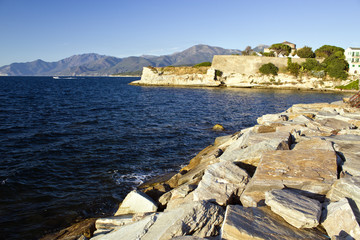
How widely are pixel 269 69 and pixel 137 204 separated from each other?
72.9 metres

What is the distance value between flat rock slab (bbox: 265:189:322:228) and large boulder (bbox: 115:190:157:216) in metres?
3.01

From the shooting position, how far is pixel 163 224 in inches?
176

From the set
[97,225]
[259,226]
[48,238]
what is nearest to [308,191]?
[259,226]

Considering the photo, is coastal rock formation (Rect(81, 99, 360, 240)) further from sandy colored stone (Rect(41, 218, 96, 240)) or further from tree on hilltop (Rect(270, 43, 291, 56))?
tree on hilltop (Rect(270, 43, 291, 56))

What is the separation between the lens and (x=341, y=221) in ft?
12.7

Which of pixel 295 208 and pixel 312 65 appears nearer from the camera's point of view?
pixel 295 208

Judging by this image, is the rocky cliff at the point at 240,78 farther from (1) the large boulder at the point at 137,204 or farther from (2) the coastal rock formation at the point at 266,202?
(1) the large boulder at the point at 137,204

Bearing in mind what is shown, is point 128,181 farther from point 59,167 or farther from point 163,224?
point 163,224

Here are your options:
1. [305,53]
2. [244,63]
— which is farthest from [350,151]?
[305,53]

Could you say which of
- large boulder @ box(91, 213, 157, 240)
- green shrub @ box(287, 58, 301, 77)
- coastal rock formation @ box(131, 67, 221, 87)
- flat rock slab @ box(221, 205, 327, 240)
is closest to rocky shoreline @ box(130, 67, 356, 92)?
coastal rock formation @ box(131, 67, 221, 87)

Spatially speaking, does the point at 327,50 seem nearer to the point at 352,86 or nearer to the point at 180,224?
the point at 352,86

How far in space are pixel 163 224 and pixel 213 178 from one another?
1.93m

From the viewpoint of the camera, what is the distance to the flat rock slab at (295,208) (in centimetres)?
388

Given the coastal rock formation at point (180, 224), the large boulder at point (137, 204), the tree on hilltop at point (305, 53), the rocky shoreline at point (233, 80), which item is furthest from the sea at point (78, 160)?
the tree on hilltop at point (305, 53)
